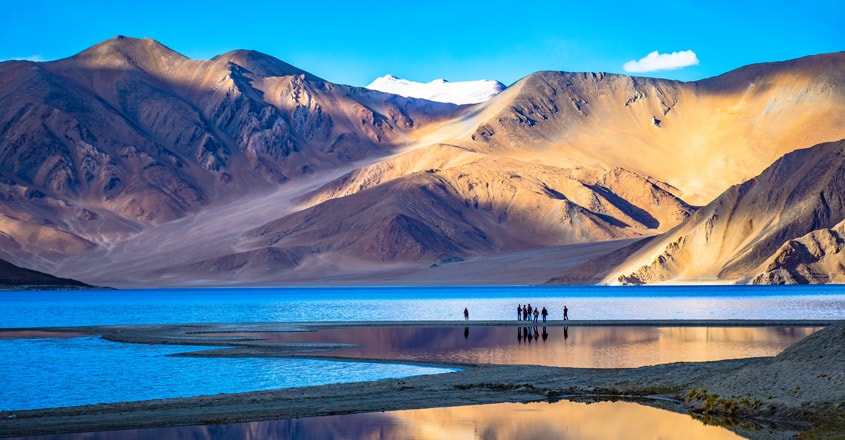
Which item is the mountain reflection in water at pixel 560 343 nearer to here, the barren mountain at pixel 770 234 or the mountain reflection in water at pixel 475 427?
the mountain reflection in water at pixel 475 427

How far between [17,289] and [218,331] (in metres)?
112

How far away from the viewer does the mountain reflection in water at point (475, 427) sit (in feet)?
79.6

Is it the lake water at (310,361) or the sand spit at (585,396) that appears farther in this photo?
the lake water at (310,361)

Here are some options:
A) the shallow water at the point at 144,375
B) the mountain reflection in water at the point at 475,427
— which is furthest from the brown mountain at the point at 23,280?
the mountain reflection in water at the point at 475,427

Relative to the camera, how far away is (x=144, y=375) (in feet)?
130

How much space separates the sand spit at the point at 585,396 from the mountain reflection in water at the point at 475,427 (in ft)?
2.71

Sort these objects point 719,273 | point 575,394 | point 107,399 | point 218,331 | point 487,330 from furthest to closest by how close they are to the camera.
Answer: point 719,273 < point 218,331 < point 487,330 < point 107,399 < point 575,394

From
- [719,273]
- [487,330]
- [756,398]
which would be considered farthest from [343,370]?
[719,273]

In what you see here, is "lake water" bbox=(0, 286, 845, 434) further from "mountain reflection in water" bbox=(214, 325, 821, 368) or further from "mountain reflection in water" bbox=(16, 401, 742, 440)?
"mountain reflection in water" bbox=(16, 401, 742, 440)

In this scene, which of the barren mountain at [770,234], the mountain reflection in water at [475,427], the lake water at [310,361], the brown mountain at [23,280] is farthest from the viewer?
the brown mountain at [23,280]

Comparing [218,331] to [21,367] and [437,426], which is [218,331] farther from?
[437,426]

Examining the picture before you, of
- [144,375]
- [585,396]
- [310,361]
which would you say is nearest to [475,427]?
[585,396]

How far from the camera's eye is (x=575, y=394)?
1206 inches

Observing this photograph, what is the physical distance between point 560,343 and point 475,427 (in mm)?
25100
